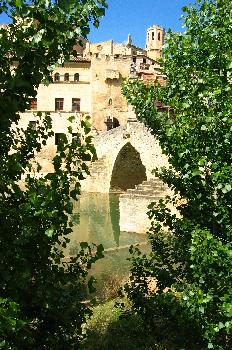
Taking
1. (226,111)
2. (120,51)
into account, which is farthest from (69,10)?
(120,51)

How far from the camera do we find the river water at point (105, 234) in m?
14.4

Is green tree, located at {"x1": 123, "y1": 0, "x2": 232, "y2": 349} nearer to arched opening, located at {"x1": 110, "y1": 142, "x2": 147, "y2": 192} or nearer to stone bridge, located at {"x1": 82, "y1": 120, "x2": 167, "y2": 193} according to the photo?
stone bridge, located at {"x1": 82, "y1": 120, "x2": 167, "y2": 193}

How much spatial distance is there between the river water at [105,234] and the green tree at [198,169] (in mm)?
1668

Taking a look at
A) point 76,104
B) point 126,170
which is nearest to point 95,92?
point 76,104

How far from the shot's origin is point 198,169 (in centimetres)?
524

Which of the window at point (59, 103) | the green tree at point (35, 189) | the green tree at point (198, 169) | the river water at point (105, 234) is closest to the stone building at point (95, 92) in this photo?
the window at point (59, 103)

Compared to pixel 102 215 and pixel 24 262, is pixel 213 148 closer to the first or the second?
pixel 24 262

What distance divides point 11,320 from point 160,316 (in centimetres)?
381

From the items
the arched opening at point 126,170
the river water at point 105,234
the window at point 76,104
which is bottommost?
the river water at point 105,234

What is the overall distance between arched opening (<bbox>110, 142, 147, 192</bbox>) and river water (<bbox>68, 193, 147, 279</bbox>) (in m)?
1.48

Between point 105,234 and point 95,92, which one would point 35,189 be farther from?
point 95,92

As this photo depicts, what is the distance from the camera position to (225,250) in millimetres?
4645

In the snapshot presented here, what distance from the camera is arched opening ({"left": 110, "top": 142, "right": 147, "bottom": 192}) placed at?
3294 centimetres

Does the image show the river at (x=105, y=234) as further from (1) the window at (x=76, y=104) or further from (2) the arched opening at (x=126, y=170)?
(1) the window at (x=76, y=104)
